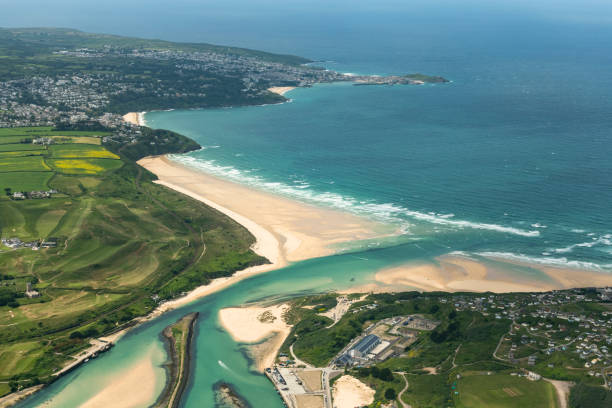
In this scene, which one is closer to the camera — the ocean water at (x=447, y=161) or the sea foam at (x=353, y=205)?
the ocean water at (x=447, y=161)

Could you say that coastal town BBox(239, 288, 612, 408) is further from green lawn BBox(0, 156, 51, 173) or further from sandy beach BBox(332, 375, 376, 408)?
green lawn BBox(0, 156, 51, 173)

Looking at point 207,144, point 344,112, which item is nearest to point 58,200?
point 207,144

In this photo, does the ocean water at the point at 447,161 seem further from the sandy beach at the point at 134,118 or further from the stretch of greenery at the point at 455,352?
the stretch of greenery at the point at 455,352

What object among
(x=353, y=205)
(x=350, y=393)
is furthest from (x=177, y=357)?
(x=353, y=205)

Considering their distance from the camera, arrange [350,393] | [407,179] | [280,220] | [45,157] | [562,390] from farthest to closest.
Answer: [45,157] → [407,179] → [280,220] → [350,393] → [562,390]

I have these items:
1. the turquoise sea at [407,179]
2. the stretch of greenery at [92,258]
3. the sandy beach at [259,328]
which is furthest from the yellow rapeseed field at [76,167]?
the sandy beach at [259,328]

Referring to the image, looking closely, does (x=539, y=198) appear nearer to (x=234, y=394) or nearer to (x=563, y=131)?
(x=563, y=131)

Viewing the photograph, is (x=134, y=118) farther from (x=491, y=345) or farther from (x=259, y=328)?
(x=491, y=345)

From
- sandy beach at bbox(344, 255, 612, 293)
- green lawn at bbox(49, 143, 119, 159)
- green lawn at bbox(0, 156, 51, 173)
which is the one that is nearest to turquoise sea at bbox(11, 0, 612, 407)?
sandy beach at bbox(344, 255, 612, 293)
